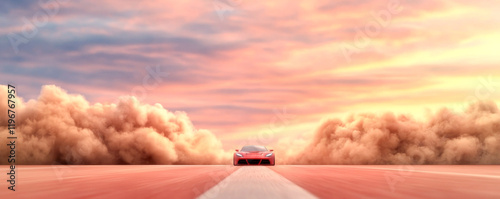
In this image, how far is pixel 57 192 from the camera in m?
10.2

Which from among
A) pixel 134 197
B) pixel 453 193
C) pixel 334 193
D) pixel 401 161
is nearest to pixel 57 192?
A: pixel 134 197

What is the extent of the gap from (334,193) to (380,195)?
87 centimetres

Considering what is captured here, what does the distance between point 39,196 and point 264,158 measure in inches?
899

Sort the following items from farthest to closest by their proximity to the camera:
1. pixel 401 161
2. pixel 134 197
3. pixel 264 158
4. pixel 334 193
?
pixel 401 161
pixel 264 158
pixel 334 193
pixel 134 197

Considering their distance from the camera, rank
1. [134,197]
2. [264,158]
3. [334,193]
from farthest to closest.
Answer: [264,158], [334,193], [134,197]

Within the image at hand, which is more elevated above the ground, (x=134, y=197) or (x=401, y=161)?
(x=134, y=197)

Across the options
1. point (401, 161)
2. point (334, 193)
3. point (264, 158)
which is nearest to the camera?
point (334, 193)

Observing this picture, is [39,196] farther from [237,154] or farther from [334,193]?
[237,154]

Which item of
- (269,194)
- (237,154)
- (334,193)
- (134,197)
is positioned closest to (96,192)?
(134,197)

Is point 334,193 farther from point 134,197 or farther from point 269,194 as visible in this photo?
point 134,197

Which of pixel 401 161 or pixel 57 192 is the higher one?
pixel 57 192

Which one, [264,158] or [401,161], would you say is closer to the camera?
[264,158]

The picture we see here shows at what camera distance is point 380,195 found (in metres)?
9.47

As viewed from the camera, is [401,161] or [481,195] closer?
[481,195]
